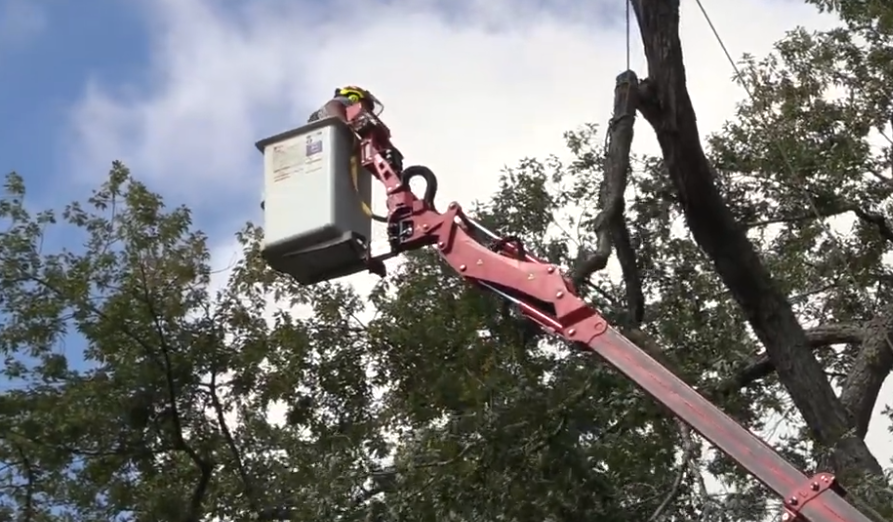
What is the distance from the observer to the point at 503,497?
715 cm

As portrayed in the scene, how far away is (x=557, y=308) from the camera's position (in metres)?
5.40

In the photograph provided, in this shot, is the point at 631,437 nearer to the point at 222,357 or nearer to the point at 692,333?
the point at 692,333

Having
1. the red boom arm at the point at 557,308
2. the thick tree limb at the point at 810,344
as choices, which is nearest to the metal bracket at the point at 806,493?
the red boom arm at the point at 557,308

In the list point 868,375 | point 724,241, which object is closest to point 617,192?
point 724,241

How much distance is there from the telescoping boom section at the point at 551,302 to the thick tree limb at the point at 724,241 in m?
1.57

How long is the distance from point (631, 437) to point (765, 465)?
3130mm

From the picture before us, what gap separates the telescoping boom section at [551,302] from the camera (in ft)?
14.9

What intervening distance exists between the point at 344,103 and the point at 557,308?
1728 mm

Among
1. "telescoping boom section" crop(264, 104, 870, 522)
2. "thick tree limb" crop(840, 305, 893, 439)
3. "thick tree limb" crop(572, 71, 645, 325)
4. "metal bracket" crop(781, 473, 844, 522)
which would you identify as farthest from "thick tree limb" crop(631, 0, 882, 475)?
"metal bracket" crop(781, 473, 844, 522)

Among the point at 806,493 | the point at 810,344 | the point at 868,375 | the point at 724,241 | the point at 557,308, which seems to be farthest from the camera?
the point at 810,344

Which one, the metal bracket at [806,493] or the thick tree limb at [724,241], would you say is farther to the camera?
the thick tree limb at [724,241]

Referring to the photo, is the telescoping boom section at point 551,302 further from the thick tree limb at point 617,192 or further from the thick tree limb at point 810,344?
the thick tree limb at point 810,344

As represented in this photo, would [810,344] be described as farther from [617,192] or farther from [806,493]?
[806,493]

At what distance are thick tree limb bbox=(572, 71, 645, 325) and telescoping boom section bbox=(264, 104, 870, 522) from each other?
0.69 metres
